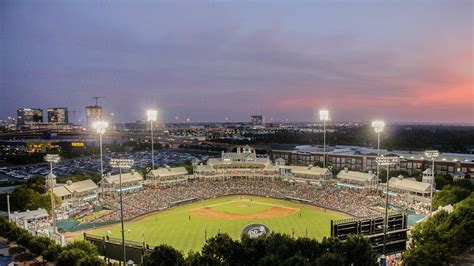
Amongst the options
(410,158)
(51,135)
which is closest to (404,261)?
(410,158)

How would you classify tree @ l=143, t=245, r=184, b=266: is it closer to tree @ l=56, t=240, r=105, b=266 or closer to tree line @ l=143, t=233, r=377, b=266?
tree line @ l=143, t=233, r=377, b=266

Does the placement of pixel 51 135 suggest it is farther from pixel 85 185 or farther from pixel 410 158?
pixel 410 158

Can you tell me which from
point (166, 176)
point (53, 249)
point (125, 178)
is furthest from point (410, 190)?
point (53, 249)

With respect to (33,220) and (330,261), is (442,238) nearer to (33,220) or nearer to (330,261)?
(330,261)

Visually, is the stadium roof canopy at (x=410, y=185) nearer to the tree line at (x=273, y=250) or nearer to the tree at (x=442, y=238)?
the tree at (x=442, y=238)

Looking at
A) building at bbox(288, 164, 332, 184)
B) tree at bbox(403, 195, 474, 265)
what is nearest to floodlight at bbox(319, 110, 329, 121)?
building at bbox(288, 164, 332, 184)
